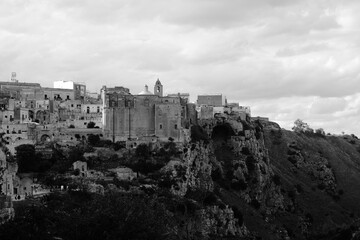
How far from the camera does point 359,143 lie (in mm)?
157750

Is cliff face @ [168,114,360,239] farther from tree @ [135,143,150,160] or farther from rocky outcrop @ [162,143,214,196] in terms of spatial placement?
tree @ [135,143,150,160]

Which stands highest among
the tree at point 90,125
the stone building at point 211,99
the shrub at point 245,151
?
the stone building at point 211,99

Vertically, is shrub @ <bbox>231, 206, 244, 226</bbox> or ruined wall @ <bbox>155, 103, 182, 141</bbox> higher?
ruined wall @ <bbox>155, 103, 182, 141</bbox>

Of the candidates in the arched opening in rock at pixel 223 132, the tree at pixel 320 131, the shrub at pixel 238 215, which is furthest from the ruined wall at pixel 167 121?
the tree at pixel 320 131

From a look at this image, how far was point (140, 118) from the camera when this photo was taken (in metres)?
95.5

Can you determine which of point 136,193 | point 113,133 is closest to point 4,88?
point 113,133

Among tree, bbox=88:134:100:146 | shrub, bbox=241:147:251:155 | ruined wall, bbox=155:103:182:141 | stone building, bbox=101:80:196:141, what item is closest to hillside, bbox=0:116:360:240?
shrub, bbox=241:147:251:155

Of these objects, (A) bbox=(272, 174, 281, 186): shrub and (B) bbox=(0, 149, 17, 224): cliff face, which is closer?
(B) bbox=(0, 149, 17, 224): cliff face

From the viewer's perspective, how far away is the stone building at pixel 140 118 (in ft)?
311

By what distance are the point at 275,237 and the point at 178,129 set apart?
19.0 meters

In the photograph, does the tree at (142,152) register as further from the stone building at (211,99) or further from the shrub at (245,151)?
the stone building at (211,99)

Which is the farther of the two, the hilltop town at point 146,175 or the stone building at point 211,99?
the stone building at point 211,99

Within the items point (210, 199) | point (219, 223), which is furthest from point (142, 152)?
A: point (219, 223)

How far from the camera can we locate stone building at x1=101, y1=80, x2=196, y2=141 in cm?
9494
